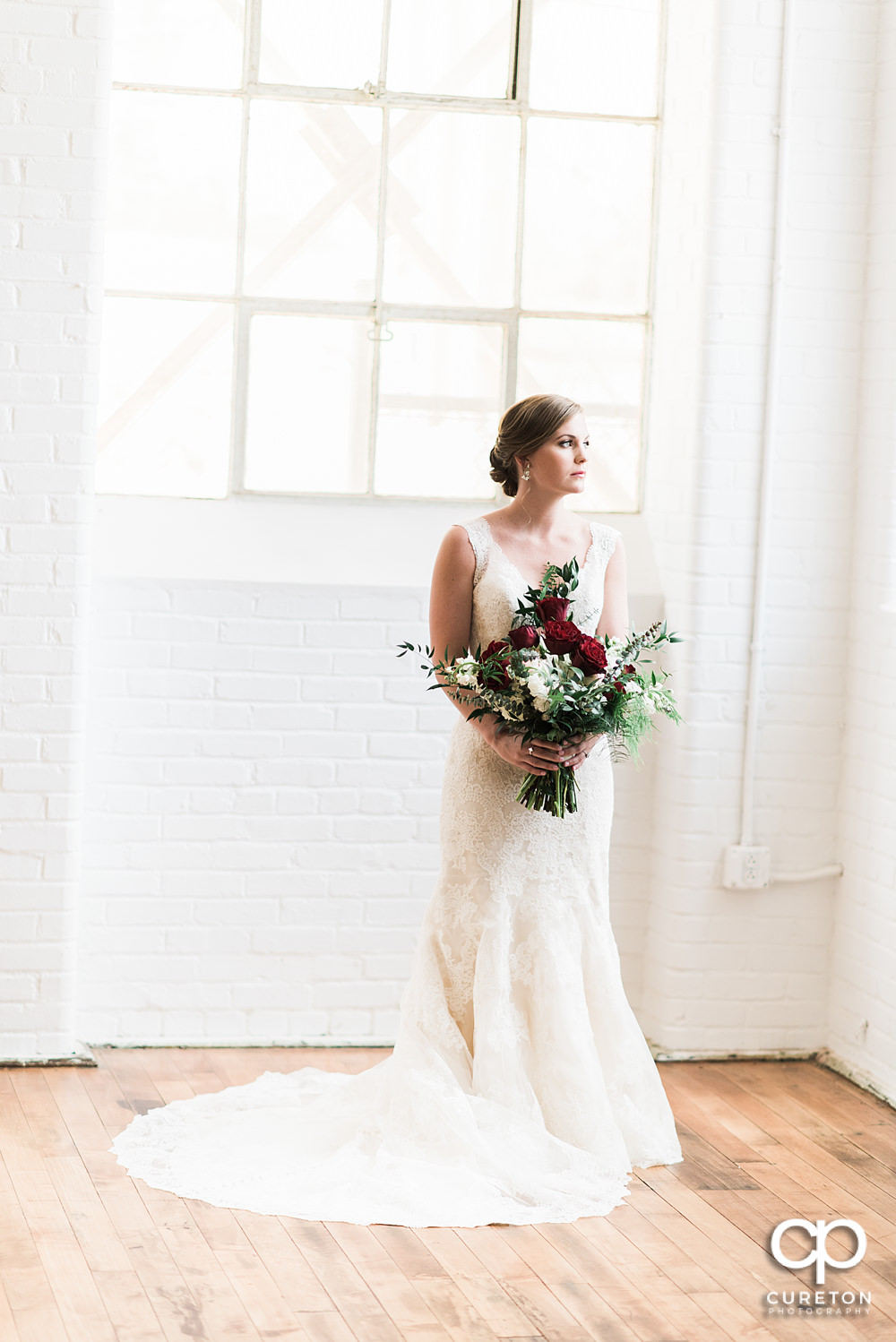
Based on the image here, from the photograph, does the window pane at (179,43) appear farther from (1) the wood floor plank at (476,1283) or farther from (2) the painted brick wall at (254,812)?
(1) the wood floor plank at (476,1283)

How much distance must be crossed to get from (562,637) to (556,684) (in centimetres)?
12

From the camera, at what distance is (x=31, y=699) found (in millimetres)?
4414

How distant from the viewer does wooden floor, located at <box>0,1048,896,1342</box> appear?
3062 mm

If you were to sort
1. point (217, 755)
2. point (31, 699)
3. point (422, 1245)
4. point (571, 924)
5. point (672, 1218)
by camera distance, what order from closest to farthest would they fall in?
point (422, 1245), point (672, 1218), point (571, 924), point (31, 699), point (217, 755)

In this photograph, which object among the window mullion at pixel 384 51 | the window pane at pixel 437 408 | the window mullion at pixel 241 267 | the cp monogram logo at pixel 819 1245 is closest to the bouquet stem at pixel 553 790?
the cp monogram logo at pixel 819 1245

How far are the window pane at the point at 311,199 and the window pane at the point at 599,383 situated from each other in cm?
57

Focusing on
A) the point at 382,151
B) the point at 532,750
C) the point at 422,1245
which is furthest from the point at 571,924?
the point at 382,151

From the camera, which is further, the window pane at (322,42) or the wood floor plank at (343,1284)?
the window pane at (322,42)

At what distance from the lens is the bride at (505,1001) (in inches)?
147

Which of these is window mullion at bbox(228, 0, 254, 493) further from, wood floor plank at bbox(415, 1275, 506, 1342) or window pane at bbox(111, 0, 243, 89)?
wood floor plank at bbox(415, 1275, 506, 1342)

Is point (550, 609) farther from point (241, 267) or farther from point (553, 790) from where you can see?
point (241, 267)

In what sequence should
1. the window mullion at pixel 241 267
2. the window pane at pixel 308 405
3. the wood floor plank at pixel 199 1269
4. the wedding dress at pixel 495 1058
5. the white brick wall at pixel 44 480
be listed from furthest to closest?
the window pane at pixel 308 405 < the window mullion at pixel 241 267 < the white brick wall at pixel 44 480 < the wedding dress at pixel 495 1058 < the wood floor plank at pixel 199 1269

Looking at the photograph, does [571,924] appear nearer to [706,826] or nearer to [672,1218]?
[672,1218]

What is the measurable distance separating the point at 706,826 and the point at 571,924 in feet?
3.39
